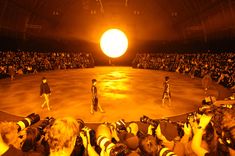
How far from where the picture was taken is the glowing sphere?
31061mm

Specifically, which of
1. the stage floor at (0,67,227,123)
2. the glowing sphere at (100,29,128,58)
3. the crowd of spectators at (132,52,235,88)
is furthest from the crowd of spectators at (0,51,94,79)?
the crowd of spectators at (132,52,235,88)

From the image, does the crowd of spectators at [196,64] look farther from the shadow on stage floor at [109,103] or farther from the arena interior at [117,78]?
the shadow on stage floor at [109,103]

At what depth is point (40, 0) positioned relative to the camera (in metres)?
21.6

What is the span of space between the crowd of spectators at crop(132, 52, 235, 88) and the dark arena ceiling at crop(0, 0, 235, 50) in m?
1.59

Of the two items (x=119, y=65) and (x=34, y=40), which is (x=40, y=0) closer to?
(x=34, y=40)

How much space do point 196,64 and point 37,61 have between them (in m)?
17.2

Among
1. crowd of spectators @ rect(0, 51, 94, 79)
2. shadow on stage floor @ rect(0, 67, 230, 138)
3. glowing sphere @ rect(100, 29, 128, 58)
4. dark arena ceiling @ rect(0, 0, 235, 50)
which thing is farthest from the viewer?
glowing sphere @ rect(100, 29, 128, 58)

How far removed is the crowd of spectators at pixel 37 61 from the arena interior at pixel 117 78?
4.6 inches

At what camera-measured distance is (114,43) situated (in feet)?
100.0

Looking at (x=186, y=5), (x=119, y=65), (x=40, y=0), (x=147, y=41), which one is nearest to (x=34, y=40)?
(x=40, y=0)

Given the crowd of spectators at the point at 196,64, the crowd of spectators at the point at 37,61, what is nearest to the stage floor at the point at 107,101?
the crowd of spectators at the point at 196,64

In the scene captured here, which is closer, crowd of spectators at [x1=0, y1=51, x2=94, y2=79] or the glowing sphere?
crowd of spectators at [x1=0, y1=51, x2=94, y2=79]

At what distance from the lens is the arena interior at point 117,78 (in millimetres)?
2898

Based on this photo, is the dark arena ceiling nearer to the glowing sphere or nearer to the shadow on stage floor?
the glowing sphere
